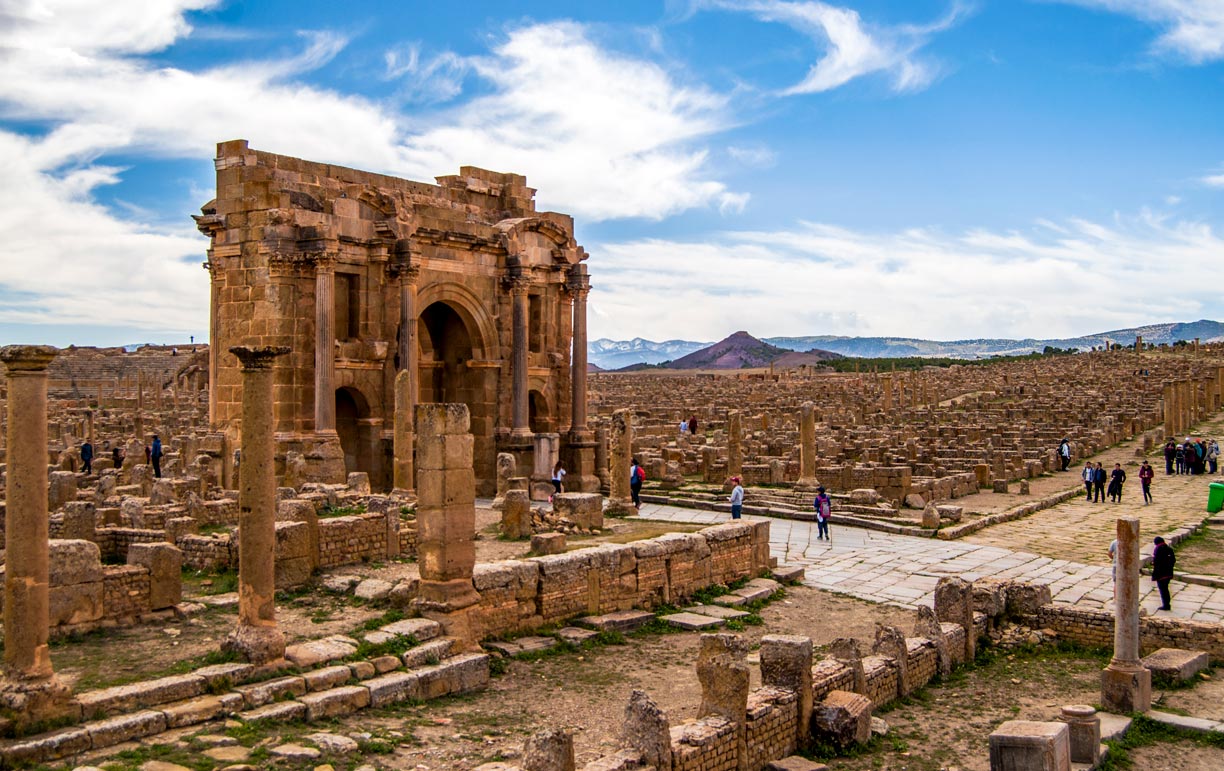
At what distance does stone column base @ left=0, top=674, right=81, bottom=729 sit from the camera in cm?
818

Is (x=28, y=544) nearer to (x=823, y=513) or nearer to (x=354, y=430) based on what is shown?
(x=354, y=430)

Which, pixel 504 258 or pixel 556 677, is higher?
pixel 504 258

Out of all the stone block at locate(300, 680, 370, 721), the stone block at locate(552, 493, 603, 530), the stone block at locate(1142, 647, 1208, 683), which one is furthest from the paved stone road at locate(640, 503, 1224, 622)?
the stone block at locate(300, 680, 370, 721)

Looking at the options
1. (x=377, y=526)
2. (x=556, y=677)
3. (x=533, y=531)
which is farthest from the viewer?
(x=533, y=531)

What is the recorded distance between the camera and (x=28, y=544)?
8625 mm

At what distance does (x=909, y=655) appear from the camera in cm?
1206

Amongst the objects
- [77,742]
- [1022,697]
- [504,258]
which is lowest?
[1022,697]

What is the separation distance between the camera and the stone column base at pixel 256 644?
32.2 feet

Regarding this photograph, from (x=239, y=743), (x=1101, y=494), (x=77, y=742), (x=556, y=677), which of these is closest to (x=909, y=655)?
(x=556, y=677)

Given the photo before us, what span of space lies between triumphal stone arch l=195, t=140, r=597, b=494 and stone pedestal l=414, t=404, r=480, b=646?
7.57 meters

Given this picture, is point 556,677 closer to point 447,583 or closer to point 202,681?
point 447,583

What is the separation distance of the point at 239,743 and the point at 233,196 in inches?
577

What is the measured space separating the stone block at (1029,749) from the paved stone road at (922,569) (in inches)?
258

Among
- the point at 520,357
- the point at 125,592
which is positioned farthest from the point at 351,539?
the point at 520,357
